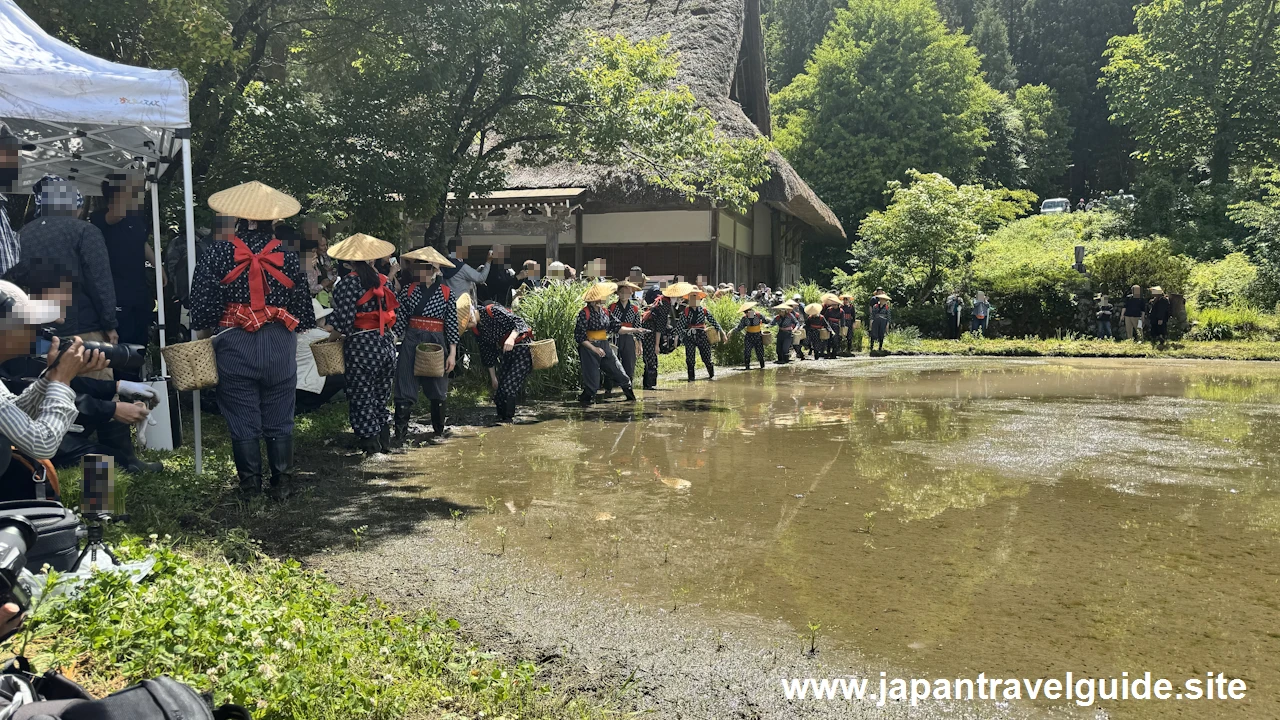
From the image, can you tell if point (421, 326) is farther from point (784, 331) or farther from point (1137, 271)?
point (1137, 271)

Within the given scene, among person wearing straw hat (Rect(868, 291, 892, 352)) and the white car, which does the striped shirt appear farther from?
the white car

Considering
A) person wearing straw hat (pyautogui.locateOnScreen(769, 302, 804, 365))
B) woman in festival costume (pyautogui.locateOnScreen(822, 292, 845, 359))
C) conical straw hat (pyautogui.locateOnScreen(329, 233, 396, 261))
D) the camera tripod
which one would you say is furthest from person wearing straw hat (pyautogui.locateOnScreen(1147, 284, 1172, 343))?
the camera tripod

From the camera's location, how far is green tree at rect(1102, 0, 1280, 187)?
2955 centimetres

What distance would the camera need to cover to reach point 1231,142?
30094mm

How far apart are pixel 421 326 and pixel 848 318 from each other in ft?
46.9

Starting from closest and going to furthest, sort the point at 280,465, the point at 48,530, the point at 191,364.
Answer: the point at 48,530 < the point at 191,364 < the point at 280,465

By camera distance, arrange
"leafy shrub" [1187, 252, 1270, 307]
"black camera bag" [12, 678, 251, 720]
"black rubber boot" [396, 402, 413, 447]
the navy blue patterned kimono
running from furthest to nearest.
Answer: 1. "leafy shrub" [1187, 252, 1270, 307]
2. "black rubber boot" [396, 402, 413, 447]
3. the navy blue patterned kimono
4. "black camera bag" [12, 678, 251, 720]

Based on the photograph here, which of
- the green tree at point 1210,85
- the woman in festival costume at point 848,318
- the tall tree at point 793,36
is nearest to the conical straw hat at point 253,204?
the woman in festival costume at point 848,318

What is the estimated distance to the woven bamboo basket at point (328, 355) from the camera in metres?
6.66

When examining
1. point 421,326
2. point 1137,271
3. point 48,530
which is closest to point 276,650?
point 48,530

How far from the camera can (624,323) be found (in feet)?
36.4

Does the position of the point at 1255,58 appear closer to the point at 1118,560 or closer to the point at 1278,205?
the point at 1278,205

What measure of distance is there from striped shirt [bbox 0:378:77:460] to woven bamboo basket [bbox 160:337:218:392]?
214 cm

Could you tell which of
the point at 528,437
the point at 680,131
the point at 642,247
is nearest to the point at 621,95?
the point at 680,131
